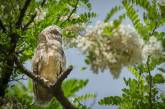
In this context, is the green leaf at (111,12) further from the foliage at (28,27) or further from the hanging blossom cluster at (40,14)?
the hanging blossom cluster at (40,14)

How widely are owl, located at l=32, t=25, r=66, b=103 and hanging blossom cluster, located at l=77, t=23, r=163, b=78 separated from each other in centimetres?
219

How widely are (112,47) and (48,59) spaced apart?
7.94 feet

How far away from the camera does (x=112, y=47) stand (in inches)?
137

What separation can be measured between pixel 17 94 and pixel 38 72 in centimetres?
207

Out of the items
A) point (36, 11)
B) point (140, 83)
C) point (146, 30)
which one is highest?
point (36, 11)

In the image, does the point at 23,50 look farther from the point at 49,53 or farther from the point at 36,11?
the point at 49,53

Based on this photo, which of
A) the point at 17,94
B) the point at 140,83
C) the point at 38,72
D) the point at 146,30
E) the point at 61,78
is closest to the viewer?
the point at 61,78

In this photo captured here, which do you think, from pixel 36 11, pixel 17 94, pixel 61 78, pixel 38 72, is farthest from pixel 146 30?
pixel 36 11

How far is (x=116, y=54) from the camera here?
11.3ft

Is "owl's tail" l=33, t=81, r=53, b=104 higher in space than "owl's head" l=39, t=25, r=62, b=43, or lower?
lower

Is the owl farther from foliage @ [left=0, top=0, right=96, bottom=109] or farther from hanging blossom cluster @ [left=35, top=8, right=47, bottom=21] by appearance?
hanging blossom cluster @ [left=35, top=8, right=47, bottom=21]

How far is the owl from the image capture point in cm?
571

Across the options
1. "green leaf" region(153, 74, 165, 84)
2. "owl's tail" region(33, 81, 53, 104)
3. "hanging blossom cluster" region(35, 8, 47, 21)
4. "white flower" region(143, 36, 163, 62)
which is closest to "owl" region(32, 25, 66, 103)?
"owl's tail" region(33, 81, 53, 104)

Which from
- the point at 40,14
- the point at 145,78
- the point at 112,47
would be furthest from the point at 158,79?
the point at 40,14
